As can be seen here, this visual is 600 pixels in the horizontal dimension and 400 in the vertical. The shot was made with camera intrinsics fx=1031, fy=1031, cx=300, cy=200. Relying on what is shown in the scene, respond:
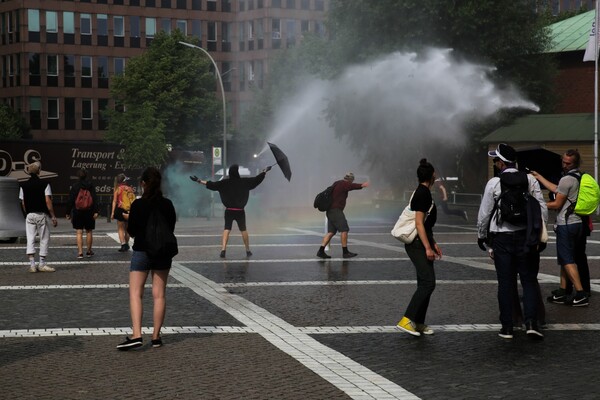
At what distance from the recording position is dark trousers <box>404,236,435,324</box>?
375 inches

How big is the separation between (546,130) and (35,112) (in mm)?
50309

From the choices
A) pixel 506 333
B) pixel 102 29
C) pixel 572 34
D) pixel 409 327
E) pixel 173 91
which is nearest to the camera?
pixel 506 333

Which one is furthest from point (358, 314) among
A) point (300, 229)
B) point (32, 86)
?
point (32, 86)

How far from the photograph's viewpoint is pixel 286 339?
9.30 m

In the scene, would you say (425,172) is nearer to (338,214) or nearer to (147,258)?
(147,258)

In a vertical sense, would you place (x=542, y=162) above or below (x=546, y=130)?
below

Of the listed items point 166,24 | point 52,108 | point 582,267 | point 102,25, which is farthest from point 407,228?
point 166,24

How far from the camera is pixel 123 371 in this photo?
782 centimetres

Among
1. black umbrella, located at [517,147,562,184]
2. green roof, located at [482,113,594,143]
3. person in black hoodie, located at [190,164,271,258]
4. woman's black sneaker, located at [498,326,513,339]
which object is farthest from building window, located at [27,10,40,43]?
woman's black sneaker, located at [498,326,513,339]

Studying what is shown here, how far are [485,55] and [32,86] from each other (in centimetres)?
4952

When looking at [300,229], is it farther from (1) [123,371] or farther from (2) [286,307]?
(1) [123,371]

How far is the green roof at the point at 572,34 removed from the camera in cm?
5722

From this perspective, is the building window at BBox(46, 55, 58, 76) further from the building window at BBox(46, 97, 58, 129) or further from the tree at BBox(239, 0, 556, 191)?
the tree at BBox(239, 0, 556, 191)

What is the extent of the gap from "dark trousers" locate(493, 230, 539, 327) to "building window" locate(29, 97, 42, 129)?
3127 inches
